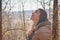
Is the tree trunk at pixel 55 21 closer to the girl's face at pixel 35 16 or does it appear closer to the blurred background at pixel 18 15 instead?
the blurred background at pixel 18 15

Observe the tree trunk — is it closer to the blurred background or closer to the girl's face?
the blurred background

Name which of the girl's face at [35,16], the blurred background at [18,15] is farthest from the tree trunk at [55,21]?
the girl's face at [35,16]

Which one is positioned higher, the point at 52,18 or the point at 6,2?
the point at 6,2

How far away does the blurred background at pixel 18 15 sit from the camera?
1.62m

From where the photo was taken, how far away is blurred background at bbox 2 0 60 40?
5.31 feet

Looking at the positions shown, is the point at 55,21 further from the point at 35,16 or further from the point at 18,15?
the point at 18,15

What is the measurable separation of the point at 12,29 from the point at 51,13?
1.41 feet

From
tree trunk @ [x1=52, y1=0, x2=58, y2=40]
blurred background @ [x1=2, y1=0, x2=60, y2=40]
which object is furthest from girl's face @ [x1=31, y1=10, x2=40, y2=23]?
tree trunk @ [x1=52, y1=0, x2=58, y2=40]

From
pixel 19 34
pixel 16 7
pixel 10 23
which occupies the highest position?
pixel 16 7

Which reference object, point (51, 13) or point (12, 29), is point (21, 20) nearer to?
point (12, 29)

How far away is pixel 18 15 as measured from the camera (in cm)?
163

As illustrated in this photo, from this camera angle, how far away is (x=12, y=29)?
63.9 inches

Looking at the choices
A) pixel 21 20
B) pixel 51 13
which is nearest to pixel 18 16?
pixel 21 20

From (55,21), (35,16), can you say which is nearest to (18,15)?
(35,16)
